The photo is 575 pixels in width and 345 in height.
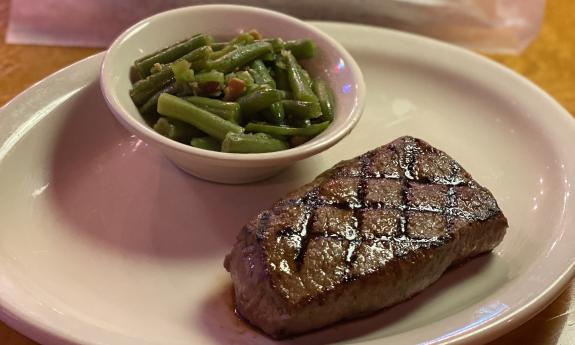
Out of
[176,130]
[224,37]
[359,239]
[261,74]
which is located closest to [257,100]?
[261,74]

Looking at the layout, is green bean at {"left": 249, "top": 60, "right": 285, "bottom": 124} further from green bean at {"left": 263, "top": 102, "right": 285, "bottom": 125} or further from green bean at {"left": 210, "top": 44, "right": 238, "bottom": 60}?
green bean at {"left": 210, "top": 44, "right": 238, "bottom": 60}

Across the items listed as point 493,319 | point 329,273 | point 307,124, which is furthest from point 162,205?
point 493,319

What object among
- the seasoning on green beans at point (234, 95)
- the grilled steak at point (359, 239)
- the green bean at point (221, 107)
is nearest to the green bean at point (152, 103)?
the seasoning on green beans at point (234, 95)

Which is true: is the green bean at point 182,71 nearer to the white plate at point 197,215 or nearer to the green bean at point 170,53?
the green bean at point 170,53

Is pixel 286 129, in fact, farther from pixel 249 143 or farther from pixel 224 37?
pixel 224 37

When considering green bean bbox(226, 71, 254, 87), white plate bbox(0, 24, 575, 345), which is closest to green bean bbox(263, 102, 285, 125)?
green bean bbox(226, 71, 254, 87)

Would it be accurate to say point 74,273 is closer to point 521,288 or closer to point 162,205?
point 162,205
